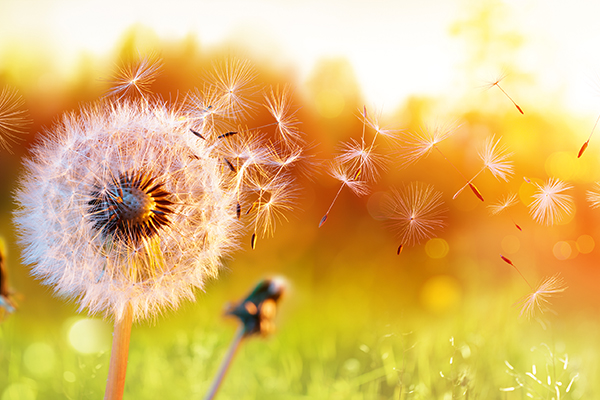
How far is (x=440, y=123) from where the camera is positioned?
2.80 ft

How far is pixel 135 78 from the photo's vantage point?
0.82m

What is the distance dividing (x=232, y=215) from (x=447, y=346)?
0.67 meters

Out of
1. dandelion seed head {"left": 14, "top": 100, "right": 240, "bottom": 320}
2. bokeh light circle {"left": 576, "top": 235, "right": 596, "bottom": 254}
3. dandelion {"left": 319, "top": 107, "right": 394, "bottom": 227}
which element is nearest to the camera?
dandelion seed head {"left": 14, "top": 100, "right": 240, "bottom": 320}

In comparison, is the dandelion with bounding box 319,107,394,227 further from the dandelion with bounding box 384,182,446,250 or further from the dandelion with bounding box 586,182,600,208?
the dandelion with bounding box 586,182,600,208

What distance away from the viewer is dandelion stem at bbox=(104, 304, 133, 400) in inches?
29.8

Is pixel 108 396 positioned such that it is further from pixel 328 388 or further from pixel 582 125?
pixel 582 125

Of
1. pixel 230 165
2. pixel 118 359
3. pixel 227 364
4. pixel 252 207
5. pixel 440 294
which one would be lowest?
pixel 440 294

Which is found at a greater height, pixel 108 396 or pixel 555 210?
pixel 108 396

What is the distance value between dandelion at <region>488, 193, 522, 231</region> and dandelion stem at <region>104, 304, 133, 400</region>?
2.95 ft

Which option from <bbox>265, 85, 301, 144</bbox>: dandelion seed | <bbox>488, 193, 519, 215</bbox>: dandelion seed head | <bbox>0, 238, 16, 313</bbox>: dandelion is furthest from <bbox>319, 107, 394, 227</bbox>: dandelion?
<bbox>0, 238, 16, 313</bbox>: dandelion

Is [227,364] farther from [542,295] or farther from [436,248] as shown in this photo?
[542,295]

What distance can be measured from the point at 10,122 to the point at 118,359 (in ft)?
2.05

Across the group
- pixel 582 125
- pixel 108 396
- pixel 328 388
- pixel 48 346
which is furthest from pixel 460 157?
pixel 48 346

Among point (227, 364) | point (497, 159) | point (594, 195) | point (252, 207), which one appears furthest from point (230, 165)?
point (594, 195)
